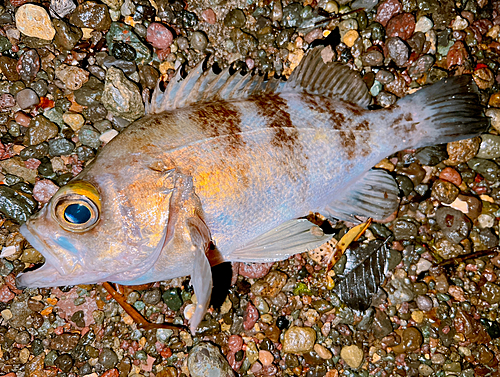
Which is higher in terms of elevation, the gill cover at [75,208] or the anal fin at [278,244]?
the gill cover at [75,208]

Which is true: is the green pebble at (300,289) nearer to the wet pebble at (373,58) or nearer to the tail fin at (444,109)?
the tail fin at (444,109)

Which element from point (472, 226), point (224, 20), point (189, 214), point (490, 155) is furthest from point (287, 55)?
point (472, 226)

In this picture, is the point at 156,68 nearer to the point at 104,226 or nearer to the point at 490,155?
the point at 104,226

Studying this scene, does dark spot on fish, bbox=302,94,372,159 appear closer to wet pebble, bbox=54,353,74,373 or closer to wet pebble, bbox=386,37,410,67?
wet pebble, bbox=386,37,410,67

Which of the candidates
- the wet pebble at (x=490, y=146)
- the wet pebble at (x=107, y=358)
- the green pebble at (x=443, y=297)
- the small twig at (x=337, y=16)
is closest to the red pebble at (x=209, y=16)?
the small twig at (x=337, y=16)

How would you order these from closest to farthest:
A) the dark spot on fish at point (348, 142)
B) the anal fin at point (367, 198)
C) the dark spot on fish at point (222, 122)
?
the dark spot on fish at point (222, 122)
the dark spot on fish at point (348, 142)
the anal fin at point (367, 198)

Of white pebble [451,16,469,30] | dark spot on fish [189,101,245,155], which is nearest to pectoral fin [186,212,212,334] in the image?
dark spot on fish [189,101,245,155]
